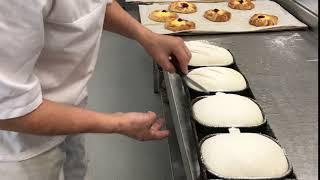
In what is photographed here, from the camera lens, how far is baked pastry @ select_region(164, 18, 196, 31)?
1.97 metres

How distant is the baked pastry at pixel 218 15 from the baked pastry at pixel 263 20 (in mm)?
137

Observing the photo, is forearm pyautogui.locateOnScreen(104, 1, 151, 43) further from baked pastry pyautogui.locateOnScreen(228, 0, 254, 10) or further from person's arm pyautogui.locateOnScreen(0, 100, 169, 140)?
baked pastry pyautogui.locateOnScreen(228, 0, 254, 10)

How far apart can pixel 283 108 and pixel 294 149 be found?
0.76 ft

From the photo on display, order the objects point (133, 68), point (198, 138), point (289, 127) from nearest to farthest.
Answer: point (198, 138)
point (289, 127)
point (133, 68)

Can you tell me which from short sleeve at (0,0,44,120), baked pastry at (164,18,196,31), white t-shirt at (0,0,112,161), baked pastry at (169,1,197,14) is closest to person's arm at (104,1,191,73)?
white t-shirt at (0,0,112,161)

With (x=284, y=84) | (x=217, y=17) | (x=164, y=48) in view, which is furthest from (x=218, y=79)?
(x=217, y=17)

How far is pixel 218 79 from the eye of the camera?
1310mm

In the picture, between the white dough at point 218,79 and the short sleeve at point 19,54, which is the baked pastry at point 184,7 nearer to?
the white dough at point 218,79

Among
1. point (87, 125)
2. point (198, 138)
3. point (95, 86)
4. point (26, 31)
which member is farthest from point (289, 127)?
point (95, 86)

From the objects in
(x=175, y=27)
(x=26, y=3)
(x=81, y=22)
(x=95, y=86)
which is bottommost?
(x=95, y=86)

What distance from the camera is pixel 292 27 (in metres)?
1.96

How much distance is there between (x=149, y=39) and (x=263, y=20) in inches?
36.2

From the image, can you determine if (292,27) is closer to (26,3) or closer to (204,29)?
(204,29)

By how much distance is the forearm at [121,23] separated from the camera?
4.06 ft
